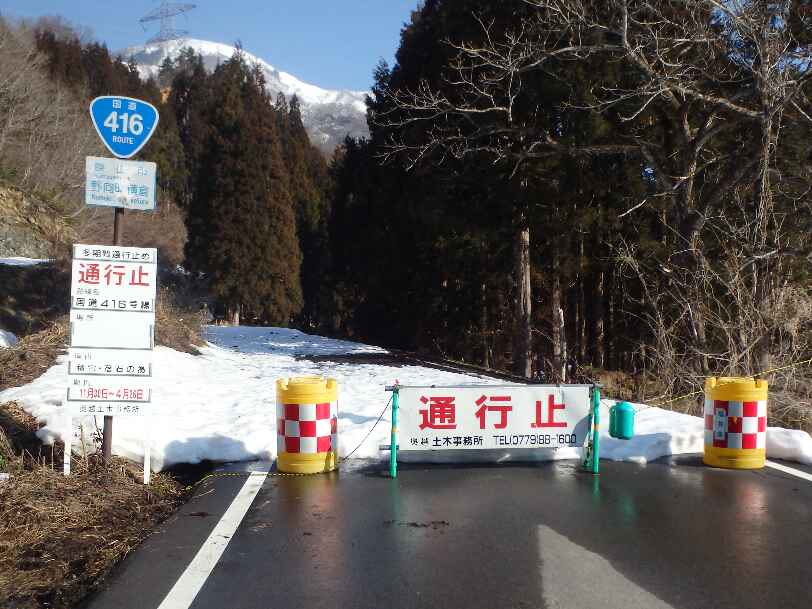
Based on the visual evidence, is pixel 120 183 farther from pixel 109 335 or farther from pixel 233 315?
pixel 233 315

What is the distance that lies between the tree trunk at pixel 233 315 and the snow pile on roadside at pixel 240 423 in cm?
2321

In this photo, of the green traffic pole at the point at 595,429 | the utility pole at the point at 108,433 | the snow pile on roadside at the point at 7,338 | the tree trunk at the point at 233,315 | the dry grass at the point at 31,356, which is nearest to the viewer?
the utility pole at the point at 108,433

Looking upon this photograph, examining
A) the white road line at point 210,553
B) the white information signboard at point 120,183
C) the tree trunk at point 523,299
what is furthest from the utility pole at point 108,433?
the tree trunk at point 523,299

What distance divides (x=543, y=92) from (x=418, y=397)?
36.1 feet

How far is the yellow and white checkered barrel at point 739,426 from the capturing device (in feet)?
22.0

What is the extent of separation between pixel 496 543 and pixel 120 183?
159 inches

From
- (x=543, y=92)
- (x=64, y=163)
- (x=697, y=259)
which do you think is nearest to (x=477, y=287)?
(x=543, y=92)

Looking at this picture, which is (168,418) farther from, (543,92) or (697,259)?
(543,92)

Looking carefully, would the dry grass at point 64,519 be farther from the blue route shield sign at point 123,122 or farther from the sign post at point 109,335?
the blue route shield sign at point 123,122

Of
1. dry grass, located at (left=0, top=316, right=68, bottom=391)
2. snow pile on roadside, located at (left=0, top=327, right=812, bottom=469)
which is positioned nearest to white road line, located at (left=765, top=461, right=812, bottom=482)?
snow pile on roadside, located at (left=0, top=327, right=812, bottom=469)

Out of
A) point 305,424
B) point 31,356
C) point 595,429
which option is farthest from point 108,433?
point 31,356

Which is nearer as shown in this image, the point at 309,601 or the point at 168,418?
the point at 309,601

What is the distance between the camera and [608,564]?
4.31m

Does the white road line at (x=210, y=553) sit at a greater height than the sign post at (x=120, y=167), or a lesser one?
lesser
